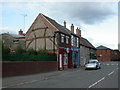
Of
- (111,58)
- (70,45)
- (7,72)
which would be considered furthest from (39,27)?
(111,58)

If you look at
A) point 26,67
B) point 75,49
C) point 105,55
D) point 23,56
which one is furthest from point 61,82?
point 105,55

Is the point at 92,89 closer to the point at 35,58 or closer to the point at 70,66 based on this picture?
the point at 35,58

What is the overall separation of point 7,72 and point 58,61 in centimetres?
1437

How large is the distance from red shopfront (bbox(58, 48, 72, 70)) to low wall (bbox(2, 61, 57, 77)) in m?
2.20

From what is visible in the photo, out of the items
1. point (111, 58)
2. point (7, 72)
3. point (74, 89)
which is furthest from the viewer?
point (111, 58)

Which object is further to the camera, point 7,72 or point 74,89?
point 7,72

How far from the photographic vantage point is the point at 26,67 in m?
25.5

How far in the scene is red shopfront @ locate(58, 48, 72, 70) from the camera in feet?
118

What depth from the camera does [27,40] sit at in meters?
40.7

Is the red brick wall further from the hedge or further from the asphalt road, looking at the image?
the asphalt road

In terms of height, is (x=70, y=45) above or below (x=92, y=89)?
above

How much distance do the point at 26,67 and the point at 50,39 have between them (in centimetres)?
1166

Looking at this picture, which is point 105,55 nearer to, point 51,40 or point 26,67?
point 51,40

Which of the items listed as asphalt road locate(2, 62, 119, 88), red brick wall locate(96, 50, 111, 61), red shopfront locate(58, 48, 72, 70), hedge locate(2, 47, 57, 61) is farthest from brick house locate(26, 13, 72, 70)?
red brick wall locate(96, 50, 111, 61)
